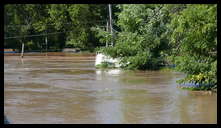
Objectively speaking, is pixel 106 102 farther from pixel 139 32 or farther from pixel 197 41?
pixel 139 32

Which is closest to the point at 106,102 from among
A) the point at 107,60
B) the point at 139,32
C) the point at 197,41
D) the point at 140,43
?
the point at 197,41

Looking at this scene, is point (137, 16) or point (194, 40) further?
point (137, 16)

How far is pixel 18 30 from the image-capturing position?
197ft

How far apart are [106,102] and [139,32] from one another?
44.5 ft

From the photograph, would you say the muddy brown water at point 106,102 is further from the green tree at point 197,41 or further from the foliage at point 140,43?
the foliage at point 140,43

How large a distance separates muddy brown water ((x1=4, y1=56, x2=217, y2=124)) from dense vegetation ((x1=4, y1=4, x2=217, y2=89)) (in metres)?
1.18

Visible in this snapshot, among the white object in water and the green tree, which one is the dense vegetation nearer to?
the green tree

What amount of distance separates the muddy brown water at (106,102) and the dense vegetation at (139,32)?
1181 mm

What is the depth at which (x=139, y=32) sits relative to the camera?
2794 cm

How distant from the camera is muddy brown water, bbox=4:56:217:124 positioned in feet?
39.7

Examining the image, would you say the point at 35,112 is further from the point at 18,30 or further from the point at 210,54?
the point at 18,30

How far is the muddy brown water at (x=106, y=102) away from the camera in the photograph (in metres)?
12.1
